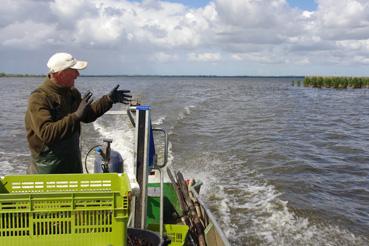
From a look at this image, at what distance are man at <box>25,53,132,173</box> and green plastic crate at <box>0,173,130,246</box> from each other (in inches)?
36.2

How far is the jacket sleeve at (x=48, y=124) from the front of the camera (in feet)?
12.3

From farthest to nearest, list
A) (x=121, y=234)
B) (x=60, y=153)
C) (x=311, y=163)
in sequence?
(x=311, y=163) → (x=60, y=153) → (x=121, y=234)

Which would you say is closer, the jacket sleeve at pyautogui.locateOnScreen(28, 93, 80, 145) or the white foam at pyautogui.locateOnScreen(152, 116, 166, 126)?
the jacket sleeve at pyautogui.locateOnScreen(28, 93, 80, 145)

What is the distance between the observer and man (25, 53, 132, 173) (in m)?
3.80

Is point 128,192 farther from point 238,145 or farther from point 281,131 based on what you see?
point 281,131

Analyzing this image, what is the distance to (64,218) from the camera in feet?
9.82

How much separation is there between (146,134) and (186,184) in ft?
9.67

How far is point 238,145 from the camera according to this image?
681 inches

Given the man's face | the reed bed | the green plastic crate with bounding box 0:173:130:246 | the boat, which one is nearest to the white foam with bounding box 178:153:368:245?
→ the boat

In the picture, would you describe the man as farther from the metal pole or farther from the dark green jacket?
the metal pole

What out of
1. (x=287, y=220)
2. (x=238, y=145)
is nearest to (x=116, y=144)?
(x=238, y=145)

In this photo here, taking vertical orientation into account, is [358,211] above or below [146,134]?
below

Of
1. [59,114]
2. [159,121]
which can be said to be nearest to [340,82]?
[159,121]

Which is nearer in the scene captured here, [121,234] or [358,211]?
[121,234]
